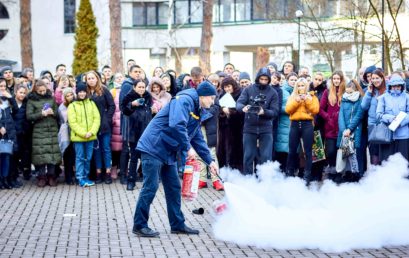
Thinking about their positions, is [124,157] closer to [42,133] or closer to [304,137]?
[42,133]

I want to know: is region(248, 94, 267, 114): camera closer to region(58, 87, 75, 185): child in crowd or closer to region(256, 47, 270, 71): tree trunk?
region(58, 87, 75, 185): child in crowd

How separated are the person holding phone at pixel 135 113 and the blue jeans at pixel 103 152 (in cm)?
67

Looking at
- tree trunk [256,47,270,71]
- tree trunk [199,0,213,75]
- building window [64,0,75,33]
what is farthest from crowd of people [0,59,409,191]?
building window [64,0,75,33]

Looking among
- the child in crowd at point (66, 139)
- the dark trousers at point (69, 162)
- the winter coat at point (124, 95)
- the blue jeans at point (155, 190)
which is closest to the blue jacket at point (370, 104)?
the winter coat at point (124, 95)

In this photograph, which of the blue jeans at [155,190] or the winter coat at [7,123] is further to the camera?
the winter coat at [7,123]

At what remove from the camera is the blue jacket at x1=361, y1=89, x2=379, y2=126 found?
15394 mm

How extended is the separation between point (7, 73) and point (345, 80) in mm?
7168

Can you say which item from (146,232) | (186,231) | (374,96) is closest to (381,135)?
(374,96)

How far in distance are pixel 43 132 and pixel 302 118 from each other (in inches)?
201

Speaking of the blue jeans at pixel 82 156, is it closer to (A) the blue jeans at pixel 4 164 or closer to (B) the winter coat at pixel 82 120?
(B) the winter coat at pixel 82 120

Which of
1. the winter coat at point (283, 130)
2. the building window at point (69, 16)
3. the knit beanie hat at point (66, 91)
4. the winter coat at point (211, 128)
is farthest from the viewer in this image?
the building window at point (69, 16)

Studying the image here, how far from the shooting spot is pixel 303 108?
1611 cm

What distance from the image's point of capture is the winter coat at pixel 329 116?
54.1ft

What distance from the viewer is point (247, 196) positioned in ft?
36.7
